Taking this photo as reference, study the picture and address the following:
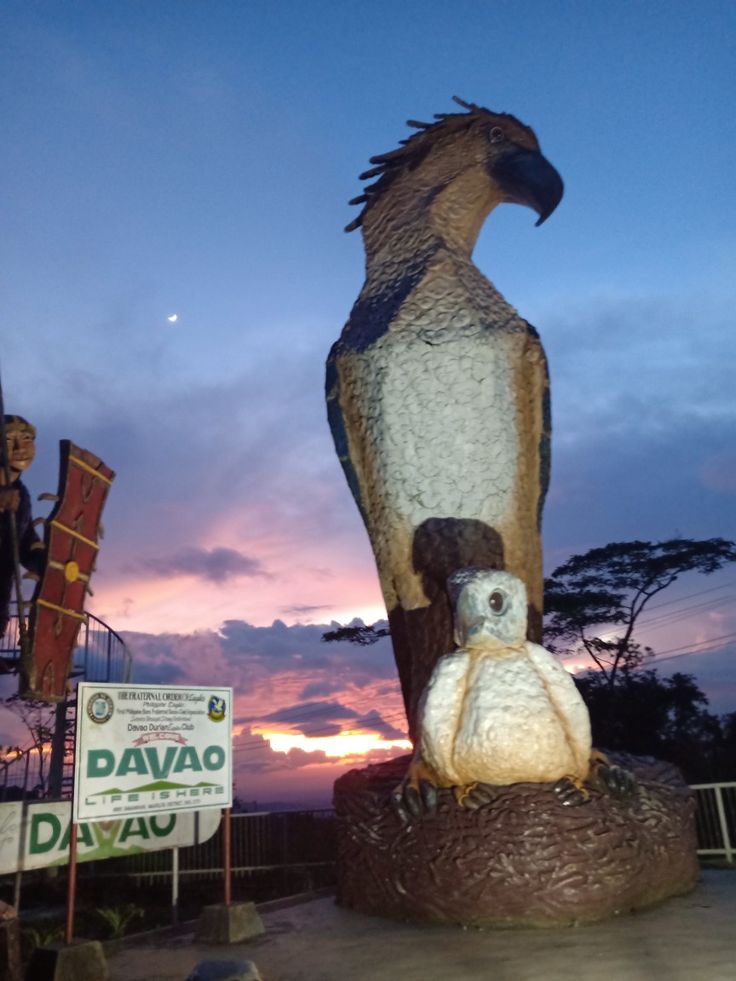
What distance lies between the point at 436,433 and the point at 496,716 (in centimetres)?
216

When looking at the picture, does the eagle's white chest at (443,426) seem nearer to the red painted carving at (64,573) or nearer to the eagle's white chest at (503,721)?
the eagle's white chest at (503,721)

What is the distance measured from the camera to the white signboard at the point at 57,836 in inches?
186

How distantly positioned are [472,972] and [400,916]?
3.63 ft

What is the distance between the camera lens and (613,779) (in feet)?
14.3

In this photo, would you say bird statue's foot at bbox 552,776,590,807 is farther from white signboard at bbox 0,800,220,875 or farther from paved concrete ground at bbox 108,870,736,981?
white signboard at bbox 0,800,220,875

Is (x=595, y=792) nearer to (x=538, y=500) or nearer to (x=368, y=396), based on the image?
(x=538, y=500)

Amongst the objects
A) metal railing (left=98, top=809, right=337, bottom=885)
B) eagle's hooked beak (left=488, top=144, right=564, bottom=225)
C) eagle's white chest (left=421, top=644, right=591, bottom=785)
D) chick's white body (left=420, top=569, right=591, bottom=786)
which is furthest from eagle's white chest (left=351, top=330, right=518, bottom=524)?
metal railing (left=98, top=809, right=337, bottom=885)

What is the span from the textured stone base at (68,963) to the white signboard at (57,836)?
1135 millimetres

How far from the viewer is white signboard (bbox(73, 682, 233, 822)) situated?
3945mm

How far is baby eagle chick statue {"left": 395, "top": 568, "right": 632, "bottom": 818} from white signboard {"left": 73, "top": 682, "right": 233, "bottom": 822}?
3.53 feet

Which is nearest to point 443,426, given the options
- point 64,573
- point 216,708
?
point 216,708

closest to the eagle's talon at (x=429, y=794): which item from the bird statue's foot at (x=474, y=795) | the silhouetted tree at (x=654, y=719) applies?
the bird statue's foot at (x=474, y=795)

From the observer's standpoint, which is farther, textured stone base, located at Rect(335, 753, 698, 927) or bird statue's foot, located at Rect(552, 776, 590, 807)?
bird statue's foot, located at Rect(552, 776, 590, 807)

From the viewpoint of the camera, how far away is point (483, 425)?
565 centimetres
